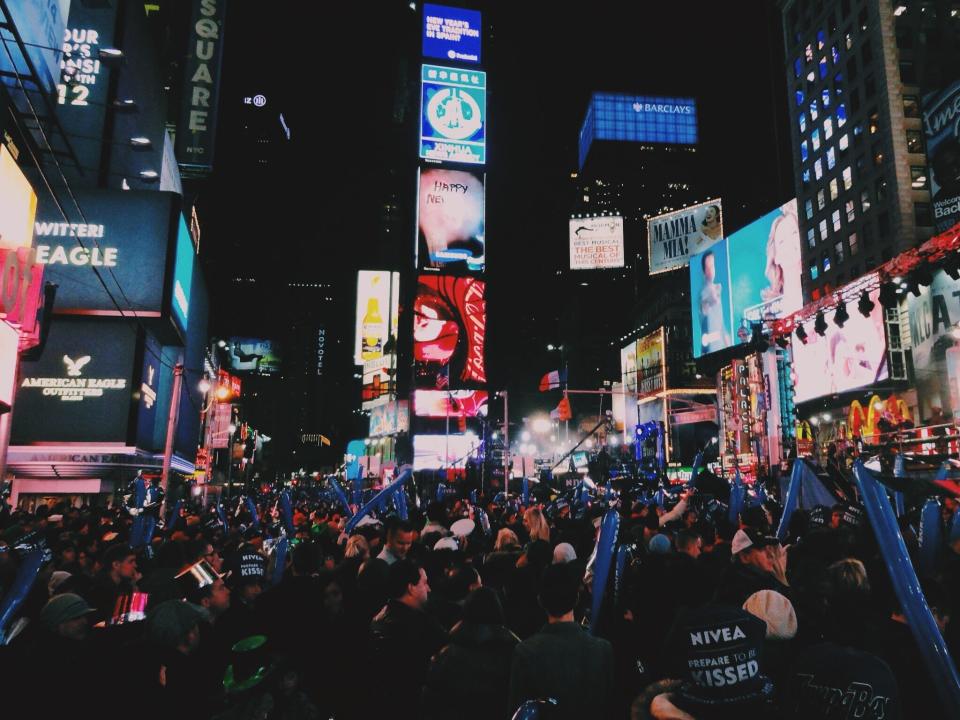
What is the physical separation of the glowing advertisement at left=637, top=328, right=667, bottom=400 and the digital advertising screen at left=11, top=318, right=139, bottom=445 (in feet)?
170

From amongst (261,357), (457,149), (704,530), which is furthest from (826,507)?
(261,357)

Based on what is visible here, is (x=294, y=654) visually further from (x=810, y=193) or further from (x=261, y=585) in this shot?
(x=810, y=193)

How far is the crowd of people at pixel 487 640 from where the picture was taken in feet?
8.82

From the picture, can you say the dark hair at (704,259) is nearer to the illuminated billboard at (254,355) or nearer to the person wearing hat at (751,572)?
the person wearing hat at (751,572)

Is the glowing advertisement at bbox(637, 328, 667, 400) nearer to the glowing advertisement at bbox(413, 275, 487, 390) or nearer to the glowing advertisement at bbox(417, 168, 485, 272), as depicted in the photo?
the glowing advertisement at bbox(413, 275, 487, 390)

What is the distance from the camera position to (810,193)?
218ft

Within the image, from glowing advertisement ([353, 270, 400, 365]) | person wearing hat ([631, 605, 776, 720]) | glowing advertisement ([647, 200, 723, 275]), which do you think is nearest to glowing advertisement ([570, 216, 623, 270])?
glowing advertisement ([647, 200, 723, 275])

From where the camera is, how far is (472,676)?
3686mm

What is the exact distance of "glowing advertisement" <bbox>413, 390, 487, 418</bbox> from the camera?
57.7 meters

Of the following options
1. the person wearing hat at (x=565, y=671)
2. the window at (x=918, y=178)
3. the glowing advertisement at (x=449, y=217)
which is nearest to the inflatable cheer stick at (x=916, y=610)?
the person wearing hat at (x=565, y=671)

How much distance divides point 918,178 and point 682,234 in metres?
18.7

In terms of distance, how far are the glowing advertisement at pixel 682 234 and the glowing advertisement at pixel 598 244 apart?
4013 mm

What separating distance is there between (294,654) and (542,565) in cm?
290

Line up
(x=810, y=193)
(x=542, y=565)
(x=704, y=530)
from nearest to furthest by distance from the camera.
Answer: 1. (x=542, y=565)
2. (x=704, y=530)
3. (x=810, y=193)
